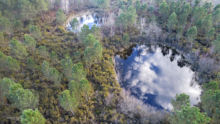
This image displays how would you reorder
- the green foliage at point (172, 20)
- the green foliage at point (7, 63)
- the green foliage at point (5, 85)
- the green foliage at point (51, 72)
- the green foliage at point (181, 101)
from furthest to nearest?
the green foliage at point (172, 20) → the green foliage at point (7, 63) → the green foliage at point (51, 72) → the green foliage at point (5, 85) → the green foliage at point (181, 101)

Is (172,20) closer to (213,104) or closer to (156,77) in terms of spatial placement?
(156,77)

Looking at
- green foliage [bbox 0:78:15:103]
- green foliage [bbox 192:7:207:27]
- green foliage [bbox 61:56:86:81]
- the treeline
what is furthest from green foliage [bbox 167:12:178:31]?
the treeline

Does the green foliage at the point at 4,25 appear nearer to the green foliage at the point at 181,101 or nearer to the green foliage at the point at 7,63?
the green foliage at the point at 7,63

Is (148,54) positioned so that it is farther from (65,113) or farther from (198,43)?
(65,113)

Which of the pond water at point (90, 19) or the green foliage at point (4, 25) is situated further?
the pond water at point (90, 19)

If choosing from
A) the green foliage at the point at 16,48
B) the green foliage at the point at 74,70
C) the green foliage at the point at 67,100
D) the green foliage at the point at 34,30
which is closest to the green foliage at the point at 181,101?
the green foliage at the point at 67,100

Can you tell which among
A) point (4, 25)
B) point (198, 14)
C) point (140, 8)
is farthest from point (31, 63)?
point (198, 14)

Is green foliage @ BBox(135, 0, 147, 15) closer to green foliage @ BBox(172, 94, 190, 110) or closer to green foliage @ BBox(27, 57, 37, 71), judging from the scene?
green foliage @ BBox(172, 94, 190, 110)
